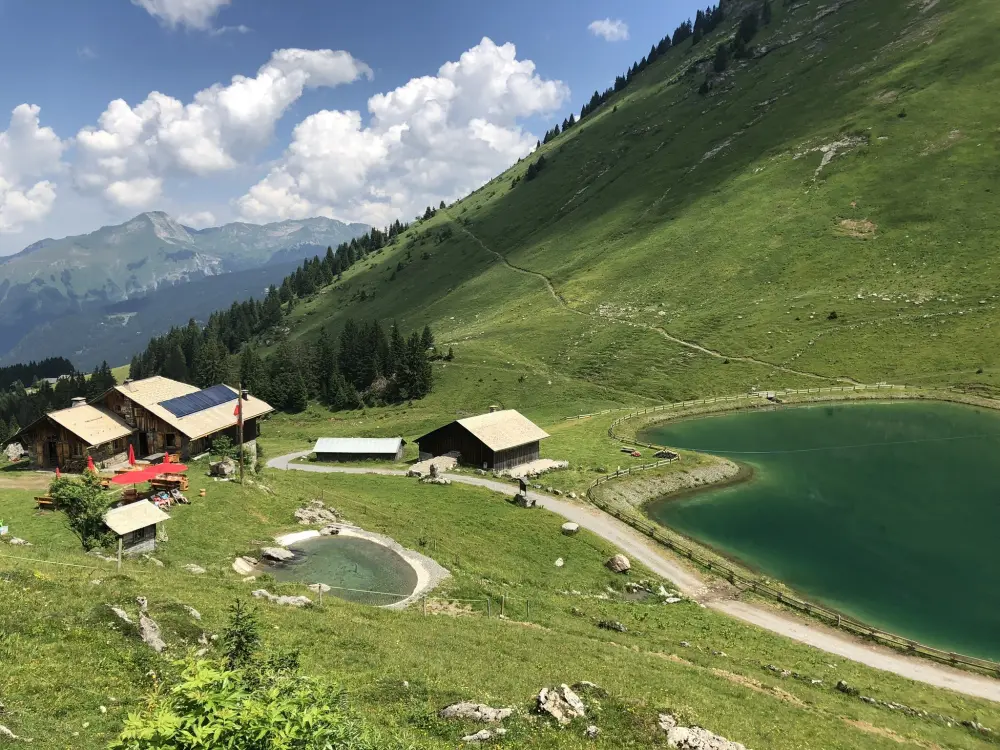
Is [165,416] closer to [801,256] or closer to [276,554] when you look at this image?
[276,554]

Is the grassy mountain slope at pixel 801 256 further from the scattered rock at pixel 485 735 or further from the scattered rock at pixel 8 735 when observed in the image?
the scattered rock at pixel 8 735

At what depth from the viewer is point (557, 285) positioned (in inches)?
6501

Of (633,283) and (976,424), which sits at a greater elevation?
(633,283)

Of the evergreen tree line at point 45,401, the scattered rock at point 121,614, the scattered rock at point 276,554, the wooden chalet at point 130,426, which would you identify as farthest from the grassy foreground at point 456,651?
the evergreen tree line at point 45,401

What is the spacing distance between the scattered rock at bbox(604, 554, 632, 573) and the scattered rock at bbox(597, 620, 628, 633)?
427 inches

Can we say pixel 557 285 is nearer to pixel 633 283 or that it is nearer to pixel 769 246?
pixel 633 283

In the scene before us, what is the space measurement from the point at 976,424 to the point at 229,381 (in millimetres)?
162911

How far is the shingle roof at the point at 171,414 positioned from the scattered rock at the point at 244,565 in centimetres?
3181

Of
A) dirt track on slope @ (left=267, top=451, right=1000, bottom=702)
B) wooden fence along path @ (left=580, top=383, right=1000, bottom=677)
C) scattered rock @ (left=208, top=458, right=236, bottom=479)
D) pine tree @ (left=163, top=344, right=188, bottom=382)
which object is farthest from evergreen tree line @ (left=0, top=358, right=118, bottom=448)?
dirt track on slope @ (left=267, top=451, right=1000, bottom=702)

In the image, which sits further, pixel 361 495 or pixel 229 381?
pixel 229 381

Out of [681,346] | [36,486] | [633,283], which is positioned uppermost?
[633,283]

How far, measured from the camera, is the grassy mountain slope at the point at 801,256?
10662 cm

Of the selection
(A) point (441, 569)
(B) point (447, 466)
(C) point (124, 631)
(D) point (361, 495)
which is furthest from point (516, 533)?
(C) point (124, 631)

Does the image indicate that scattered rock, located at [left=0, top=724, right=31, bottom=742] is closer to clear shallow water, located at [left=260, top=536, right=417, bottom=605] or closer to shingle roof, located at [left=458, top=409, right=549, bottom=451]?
clear shallow water, located at [left=260, top=536, right=417, bottom=605]
